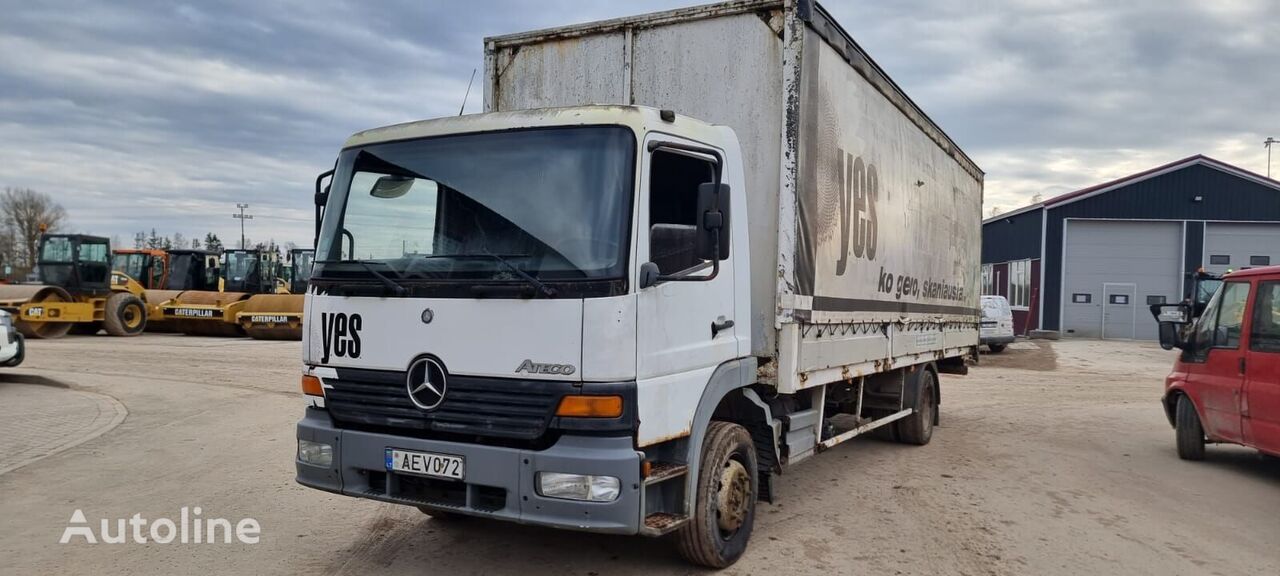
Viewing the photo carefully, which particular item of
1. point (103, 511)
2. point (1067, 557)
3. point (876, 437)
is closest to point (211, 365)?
point (103, 511)

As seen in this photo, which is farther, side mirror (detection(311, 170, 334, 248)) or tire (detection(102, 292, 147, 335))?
tire (detection(102, 292, 147, 335))

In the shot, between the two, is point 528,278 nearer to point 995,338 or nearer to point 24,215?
point 995,338

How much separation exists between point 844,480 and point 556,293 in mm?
4465

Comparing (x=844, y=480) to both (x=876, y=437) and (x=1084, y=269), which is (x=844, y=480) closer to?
(x=876, y=437)

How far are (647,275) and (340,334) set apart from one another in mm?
1745

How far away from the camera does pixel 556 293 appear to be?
4.01m

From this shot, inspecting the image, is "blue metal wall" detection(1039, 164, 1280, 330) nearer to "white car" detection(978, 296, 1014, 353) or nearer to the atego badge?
"white car" detection(978, 296, 1014, 353)

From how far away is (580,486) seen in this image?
400cm

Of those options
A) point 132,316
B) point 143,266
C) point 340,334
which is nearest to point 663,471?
point 340,334

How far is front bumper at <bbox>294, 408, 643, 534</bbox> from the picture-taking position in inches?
157

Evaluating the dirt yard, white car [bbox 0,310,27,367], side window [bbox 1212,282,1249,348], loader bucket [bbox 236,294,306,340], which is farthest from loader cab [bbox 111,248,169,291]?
side window [bbox 1212,282,1249,348]

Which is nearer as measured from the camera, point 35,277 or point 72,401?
point 72,401

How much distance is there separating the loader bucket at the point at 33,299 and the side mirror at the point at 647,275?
21040 millimetres

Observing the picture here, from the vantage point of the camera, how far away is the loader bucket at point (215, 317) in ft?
Answer: 74.1
